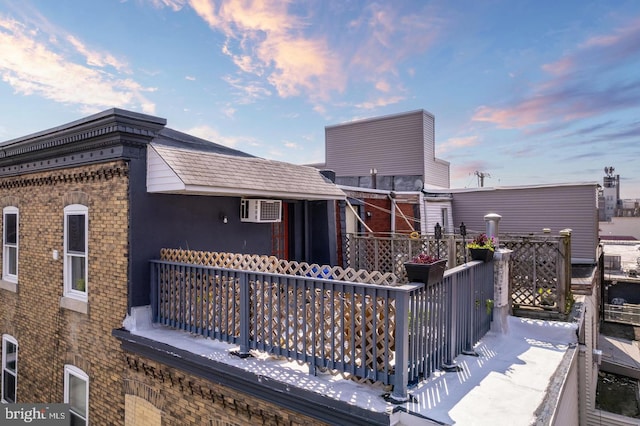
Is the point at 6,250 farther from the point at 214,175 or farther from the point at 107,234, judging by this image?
the point at 214,175

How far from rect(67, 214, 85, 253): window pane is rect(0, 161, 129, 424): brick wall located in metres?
0.27

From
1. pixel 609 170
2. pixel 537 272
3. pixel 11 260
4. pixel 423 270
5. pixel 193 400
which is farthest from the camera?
pixel 609 170

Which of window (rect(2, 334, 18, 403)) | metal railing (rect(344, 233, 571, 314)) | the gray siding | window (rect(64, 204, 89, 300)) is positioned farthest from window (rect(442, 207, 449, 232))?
window (rect(2, 334, 18, 403))

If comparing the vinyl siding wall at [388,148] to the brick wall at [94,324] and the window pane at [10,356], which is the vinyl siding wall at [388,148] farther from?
the window pane at [10,356]

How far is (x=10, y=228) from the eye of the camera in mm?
10438

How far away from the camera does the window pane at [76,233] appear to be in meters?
7.81

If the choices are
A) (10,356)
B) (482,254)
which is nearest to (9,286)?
(10,356)

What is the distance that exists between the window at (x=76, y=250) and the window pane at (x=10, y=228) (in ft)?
11.2

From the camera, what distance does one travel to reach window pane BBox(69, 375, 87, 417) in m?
7.80

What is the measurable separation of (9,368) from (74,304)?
16.6ft

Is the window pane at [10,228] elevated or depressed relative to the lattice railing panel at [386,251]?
elevated

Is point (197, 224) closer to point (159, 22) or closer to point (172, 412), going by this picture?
point (172, 412)

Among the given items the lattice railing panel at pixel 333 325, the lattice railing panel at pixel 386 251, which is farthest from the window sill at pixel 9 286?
the lattice railing panel at pixel 386 251

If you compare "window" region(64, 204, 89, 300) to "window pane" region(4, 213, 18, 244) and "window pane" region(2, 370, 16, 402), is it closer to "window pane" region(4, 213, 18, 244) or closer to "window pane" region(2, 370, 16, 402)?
"window pane" region(4, 213, 18, 244)
